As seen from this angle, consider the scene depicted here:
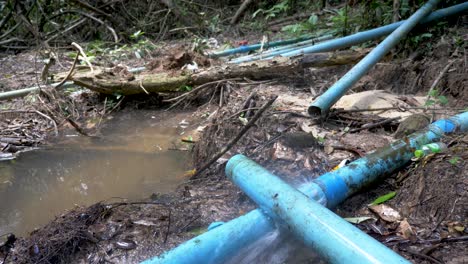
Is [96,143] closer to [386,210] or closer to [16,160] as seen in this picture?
[16,160]

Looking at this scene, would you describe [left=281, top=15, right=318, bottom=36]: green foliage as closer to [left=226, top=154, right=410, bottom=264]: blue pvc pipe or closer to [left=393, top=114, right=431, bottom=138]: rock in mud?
[left=393, top=114, right=431, bottom=138]: rock in mud

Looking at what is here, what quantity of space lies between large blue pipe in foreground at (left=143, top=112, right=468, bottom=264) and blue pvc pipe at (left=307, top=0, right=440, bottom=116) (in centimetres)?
81

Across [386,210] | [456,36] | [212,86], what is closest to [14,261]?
[386,210]

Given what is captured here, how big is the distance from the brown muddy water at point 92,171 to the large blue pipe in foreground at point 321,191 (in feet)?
3.73

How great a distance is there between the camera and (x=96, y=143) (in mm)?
3963

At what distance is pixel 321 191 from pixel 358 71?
1662 mm

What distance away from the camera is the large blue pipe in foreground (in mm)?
1626

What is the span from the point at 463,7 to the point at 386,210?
10.9 feet

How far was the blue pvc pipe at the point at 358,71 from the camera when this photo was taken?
3.05m

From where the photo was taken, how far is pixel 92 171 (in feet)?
11.0

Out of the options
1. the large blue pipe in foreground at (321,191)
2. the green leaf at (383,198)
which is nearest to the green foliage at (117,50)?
the large blue pipe in foreground at (321,191)

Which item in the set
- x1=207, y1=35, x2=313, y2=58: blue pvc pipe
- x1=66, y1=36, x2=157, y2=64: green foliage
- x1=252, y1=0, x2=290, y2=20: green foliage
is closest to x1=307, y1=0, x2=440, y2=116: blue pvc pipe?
x1=207, y1=35, x2=313, y2=58: blue pvc pipe

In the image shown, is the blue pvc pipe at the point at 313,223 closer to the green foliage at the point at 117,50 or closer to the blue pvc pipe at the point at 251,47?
the blue pvc pipe at the point at 251,47

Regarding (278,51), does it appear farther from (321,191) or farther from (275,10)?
(321,191)
